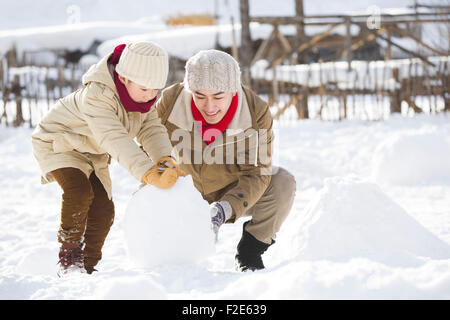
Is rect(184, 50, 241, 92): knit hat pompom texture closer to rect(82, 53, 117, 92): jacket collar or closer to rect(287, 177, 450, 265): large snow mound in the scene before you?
rect(82, 53, 117, 92): jacket collar

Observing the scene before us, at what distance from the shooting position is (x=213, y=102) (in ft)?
8.53

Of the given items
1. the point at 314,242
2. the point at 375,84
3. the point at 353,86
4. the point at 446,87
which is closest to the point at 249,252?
the point at 314,242

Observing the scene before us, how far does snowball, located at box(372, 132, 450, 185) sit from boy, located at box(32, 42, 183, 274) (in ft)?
11.2

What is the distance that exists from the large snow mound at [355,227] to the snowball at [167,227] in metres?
0.80

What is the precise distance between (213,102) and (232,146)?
1.10ft

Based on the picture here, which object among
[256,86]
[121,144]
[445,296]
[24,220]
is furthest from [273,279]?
[256,86]

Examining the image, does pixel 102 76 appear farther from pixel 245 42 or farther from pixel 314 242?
pixel 245 42

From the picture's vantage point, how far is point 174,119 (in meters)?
2.82

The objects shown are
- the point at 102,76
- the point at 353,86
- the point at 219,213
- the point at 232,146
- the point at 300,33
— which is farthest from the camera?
the point at 300,33

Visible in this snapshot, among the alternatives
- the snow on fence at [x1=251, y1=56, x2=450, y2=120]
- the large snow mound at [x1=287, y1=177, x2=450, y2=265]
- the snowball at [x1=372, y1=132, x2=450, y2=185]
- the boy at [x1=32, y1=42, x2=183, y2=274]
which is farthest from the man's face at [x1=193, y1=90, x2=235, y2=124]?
the snow on fence at [x1=251, y1=56, x2=450, y2=120]

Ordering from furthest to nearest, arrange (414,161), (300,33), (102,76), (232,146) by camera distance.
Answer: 1. (300,33)
2. (414,161)
3. (232,146)
4. (102,76)

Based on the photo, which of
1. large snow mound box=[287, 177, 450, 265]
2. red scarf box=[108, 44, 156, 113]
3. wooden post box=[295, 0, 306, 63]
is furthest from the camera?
wooden post box=[295, 0, 306, 63]

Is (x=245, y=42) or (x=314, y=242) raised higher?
(x=245, y=42)

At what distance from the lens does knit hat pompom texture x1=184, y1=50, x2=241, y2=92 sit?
253cm
